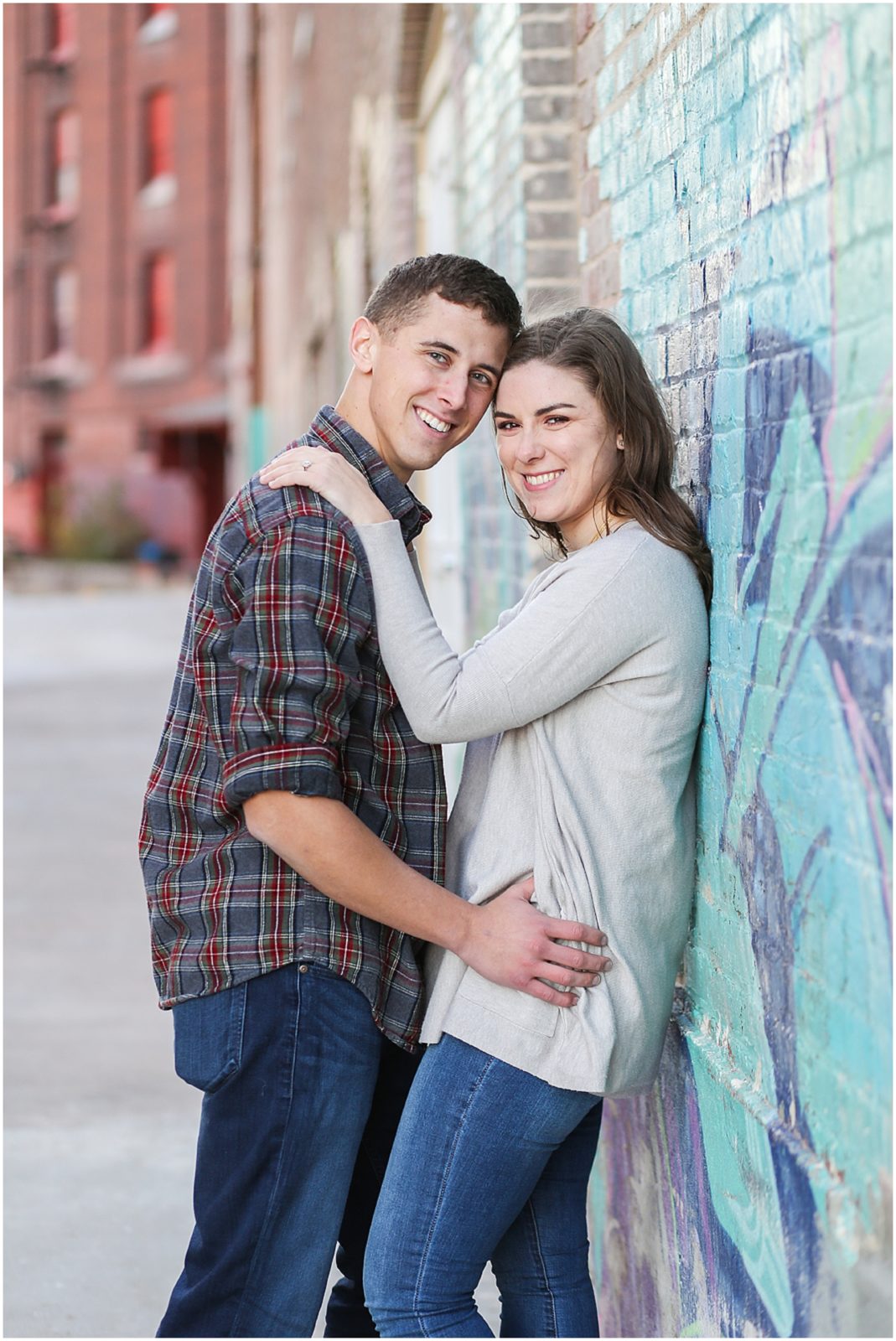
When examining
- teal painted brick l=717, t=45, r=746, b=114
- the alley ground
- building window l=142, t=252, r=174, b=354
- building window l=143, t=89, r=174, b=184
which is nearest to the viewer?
teal painted brick l=717, t=45, r=746, b=114

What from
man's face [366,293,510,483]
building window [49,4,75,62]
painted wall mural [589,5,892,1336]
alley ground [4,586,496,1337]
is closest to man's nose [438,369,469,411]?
man's face [366,293,510,483]

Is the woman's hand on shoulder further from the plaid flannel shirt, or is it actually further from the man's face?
the man's face

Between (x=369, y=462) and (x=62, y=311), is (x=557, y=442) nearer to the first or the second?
(x=369, y=462)

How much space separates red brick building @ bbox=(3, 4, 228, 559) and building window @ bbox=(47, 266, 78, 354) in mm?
40

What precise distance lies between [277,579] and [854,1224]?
3.79 feet

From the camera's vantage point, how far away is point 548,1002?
2348mm

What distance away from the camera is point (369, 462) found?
102 inches

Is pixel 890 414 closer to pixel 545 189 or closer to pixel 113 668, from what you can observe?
pixel 545 189

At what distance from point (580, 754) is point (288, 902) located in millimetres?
494

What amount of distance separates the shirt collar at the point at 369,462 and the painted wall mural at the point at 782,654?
1.57 ft

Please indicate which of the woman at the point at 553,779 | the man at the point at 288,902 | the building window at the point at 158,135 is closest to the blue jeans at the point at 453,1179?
the woman at the point at 553,779

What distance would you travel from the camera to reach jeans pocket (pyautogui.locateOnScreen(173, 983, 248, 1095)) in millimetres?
2377

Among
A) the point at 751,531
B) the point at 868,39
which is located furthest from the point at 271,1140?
the point at 868,39

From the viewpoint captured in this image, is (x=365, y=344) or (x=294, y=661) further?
(x=365, y=344)
